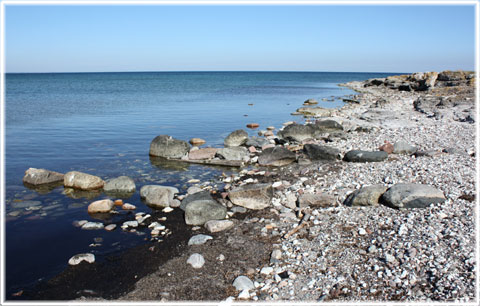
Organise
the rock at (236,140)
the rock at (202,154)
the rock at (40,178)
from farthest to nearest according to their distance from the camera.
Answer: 1. the rock at (236,140)
2. the rock at (202,154)
3. the rock at (40,178)

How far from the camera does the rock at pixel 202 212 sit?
959 cm

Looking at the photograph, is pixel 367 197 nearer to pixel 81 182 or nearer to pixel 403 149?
pixel 403 149

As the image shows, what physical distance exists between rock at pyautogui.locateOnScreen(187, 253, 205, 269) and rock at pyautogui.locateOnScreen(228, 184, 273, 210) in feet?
10.3

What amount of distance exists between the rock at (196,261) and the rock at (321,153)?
9.19 meters

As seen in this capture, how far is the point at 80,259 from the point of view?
776cm

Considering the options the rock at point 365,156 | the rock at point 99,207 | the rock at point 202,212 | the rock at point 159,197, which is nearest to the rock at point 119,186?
the rock at point 159,197

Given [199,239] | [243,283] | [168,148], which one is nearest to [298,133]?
[168,148]

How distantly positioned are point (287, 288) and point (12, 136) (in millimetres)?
21210

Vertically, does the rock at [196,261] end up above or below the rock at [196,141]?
below

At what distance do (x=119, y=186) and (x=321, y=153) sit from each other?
855cm

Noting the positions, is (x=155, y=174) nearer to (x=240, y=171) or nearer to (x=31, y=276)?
(x=240, y=171)

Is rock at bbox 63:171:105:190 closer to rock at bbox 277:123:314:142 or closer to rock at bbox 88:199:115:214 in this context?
rock at bbox 88:199:115:214

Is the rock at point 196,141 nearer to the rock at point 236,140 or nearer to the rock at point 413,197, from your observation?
the rock at point 236,140

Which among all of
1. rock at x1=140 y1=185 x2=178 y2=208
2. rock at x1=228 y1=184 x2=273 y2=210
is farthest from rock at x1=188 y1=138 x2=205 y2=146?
rock at x1=228 y1=184 x2=273 y2=210
